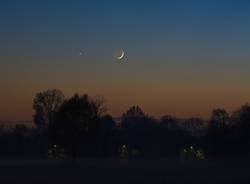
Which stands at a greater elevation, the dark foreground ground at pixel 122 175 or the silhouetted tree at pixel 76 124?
the silhouetted tree at pixel 76 124

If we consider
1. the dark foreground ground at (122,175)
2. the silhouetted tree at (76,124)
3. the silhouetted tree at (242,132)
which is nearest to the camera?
the dark foreground ground at (122,175)

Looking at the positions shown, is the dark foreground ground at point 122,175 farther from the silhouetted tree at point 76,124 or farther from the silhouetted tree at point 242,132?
the silhouetted tree at point 76,124

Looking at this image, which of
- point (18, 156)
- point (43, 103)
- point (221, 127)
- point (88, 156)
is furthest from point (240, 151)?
point (18, 156)

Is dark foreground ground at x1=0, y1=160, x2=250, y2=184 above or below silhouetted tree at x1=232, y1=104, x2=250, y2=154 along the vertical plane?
below

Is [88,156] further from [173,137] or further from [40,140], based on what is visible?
[40,140]

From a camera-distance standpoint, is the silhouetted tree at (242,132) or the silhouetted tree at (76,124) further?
the silhouetted tree at (242,132)

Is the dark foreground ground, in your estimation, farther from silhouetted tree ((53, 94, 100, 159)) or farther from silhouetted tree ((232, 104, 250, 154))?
silhouetted tree ((53, 94, 100, 159))

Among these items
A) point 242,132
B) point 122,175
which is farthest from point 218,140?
point 122,175

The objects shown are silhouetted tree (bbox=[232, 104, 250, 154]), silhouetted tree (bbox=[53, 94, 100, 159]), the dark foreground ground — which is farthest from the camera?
silhouetted tree (bbox=[232, 104, 250, 154])

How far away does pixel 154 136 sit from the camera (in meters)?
132

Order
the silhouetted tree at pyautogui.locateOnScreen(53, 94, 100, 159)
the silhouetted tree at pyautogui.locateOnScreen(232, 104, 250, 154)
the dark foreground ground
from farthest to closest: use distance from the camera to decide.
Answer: the silhouetted tree at pyautogui.locateOnScreen(232, 104, 250, 154) → the silhouetted tree at pyautogui.locateOnScreen(53, 94, 100, 159) → the dark foreground ground

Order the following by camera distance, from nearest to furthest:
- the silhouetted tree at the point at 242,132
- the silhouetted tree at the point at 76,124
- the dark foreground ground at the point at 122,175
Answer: the dark foreground ground at the point at 122,175, the silhouetted tree at the point at 76,124, the silhouetted tree at the point at 242,132

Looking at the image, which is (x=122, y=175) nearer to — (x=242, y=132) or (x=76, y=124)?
(x=76, y=124)

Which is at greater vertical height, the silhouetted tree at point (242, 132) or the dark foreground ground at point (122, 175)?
the silhouetted tree at point (242, 132)
